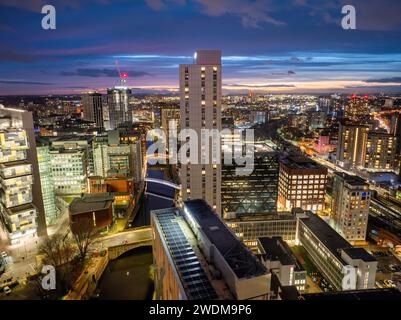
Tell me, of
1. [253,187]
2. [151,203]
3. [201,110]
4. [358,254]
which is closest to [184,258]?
[201,110]

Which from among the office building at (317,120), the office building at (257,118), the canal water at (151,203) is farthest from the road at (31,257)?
the office building at (317,120)

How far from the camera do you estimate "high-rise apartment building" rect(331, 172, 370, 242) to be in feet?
37.2

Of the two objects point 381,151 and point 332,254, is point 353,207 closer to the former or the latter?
point 332,254

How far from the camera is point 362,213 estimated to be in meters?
11.5

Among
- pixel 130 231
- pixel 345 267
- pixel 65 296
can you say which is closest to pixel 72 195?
pixel 130 231

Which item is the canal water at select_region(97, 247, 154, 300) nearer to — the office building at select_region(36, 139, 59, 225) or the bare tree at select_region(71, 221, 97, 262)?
the bare tree at select_region(71, 221, 97, 262)

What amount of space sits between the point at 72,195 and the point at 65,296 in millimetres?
9821

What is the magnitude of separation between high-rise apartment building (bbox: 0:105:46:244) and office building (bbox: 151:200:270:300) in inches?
202

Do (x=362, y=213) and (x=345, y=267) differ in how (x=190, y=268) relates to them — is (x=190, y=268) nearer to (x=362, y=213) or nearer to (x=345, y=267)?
(x=345, y=267)

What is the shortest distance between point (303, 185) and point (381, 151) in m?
9.04

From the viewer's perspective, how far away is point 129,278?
10.2 m

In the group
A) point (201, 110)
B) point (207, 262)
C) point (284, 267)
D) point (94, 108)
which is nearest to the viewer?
point (207, 262)

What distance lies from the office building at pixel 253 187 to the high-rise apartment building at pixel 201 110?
4503mm

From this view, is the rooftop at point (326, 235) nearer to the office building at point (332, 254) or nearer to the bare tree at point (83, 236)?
the office building at point (332, 254)
